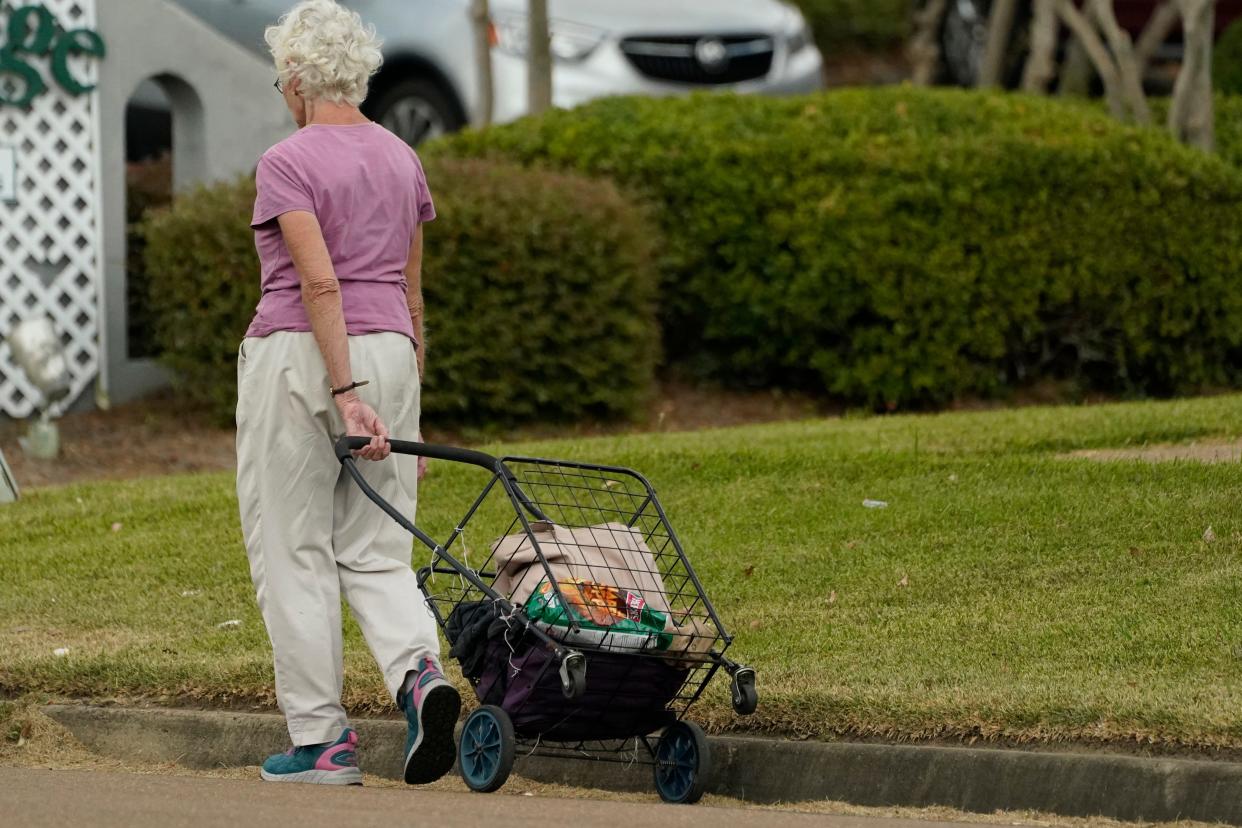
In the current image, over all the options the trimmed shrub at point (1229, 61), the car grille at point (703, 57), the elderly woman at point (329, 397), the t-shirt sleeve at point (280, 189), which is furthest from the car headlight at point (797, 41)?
the t-shirt sleeve at point (280, 189)

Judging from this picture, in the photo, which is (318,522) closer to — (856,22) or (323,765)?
(323,765)

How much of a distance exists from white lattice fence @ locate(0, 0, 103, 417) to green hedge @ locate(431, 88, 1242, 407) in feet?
7.26

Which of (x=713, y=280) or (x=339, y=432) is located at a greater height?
(x=339, y=432)

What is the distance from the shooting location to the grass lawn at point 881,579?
18.0 ft

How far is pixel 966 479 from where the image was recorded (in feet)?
27.5

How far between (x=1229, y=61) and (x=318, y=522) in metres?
12.9

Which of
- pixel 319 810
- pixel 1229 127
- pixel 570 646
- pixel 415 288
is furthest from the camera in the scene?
pixel 1229 127

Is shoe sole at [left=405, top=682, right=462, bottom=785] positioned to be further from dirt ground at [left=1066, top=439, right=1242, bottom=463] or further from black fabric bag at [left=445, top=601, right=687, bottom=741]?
dirt ground at [left=1066, top=439, right=1242, bottom=463]

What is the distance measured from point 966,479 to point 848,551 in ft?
3.82

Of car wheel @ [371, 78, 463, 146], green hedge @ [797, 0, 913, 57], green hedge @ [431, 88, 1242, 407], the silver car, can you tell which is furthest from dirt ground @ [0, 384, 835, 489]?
green hedge @ [797, 0, 913, 57]

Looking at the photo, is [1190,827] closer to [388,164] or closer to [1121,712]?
[1121,712]

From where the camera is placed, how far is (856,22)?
21891 millimetres

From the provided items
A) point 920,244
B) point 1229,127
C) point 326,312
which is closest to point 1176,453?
point 920,244

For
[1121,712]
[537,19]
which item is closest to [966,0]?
[537,19]
